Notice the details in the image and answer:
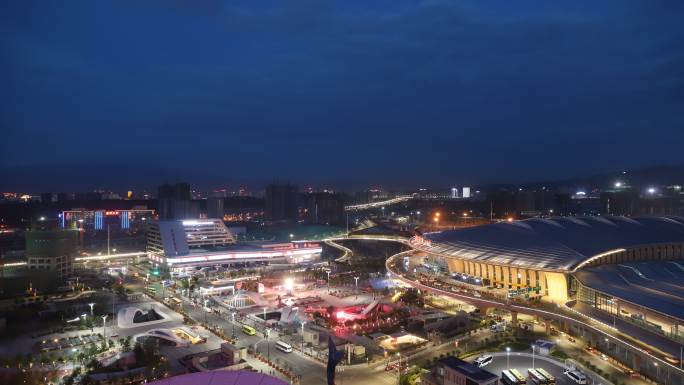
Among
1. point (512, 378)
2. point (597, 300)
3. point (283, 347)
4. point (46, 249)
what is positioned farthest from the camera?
point (46, 249)

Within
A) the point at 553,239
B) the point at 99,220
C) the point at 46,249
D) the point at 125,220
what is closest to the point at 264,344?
the point at 553,239

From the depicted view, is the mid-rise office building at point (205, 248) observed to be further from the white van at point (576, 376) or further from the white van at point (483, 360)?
the white van at point (576, 376)

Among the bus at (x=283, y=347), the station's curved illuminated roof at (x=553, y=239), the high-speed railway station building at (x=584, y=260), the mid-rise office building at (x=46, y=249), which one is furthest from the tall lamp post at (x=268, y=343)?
the mid-rise office building at (x=46, y=249)

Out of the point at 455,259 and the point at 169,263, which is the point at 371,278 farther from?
the point at 169,263

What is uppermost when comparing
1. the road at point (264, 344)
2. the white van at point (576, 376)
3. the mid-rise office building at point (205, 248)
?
the mid-rise office building at point (205, 248)

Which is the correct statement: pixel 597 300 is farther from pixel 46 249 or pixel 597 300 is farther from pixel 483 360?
pixel 46 249

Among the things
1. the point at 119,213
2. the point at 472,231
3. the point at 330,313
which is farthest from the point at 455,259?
the point at 119,213
